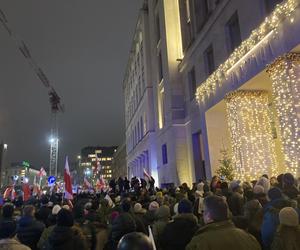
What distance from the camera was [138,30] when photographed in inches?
1831

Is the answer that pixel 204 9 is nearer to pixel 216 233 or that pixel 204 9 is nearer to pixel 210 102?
pixel 210 102

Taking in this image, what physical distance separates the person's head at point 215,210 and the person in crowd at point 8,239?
2412 millimetres

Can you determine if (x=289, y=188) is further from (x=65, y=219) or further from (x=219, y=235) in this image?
(x=65, y=219)

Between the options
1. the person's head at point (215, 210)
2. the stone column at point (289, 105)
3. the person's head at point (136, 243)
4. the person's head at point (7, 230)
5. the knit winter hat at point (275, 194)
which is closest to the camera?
the person's head at point (136, 243)

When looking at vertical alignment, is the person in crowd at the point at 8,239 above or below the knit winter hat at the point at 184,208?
below

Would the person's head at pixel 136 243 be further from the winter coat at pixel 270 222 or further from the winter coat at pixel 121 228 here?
the winter coat at pixel 270 222

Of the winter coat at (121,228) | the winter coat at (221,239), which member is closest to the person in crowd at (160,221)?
the winter coat at (121,228)

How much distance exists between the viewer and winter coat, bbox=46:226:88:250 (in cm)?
Result: 425

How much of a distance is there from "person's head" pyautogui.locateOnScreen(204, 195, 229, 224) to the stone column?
891 cm

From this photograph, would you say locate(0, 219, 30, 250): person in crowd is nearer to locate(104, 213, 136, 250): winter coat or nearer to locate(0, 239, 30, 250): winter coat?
locate(0, 239, 30, 250): winter coat

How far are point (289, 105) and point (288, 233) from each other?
8.56 meters

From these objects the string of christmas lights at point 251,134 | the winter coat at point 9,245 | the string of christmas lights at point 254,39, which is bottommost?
the winter coat at point 9,245

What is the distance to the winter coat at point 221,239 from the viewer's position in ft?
9.98

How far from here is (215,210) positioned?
335 cm
